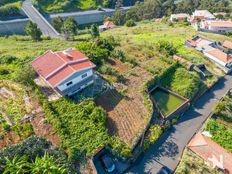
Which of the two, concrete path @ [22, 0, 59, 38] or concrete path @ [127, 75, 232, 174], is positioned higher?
concrete path @ [22, 0, 59, 38]

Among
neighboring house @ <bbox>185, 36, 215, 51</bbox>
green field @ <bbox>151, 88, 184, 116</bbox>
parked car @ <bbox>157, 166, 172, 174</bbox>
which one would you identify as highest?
neighboring house @ <bbox>185, 36, 215, 51</bbox>

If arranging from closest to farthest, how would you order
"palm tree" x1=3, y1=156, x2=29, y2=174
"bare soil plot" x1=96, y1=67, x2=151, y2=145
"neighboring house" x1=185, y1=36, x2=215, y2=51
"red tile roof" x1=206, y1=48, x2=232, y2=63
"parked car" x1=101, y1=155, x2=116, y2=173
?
1. "palm tree" x1=3, y1=156, x2=29, y2=174
2. "parked car" x1=101, y1=155, x2=116, y2=173
3. "bare soil plot" x1=96, y1=67, x2=151, y2=145
4. "red tile roof" x1=206, y1=48, x2=232, y2=63
5. "neighboring house" x1=185, y1=36, x2=215, y2=51

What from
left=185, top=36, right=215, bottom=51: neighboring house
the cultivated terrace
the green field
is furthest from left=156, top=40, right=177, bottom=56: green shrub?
the green field

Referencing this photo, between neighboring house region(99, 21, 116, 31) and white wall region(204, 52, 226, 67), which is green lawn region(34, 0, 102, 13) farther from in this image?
white wall region(204, 52, 226, 67)

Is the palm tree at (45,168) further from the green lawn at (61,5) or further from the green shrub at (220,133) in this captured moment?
the green lawn at (61,5)

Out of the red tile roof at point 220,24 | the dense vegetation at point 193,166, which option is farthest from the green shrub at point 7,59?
the red tile roof at point 220,24
